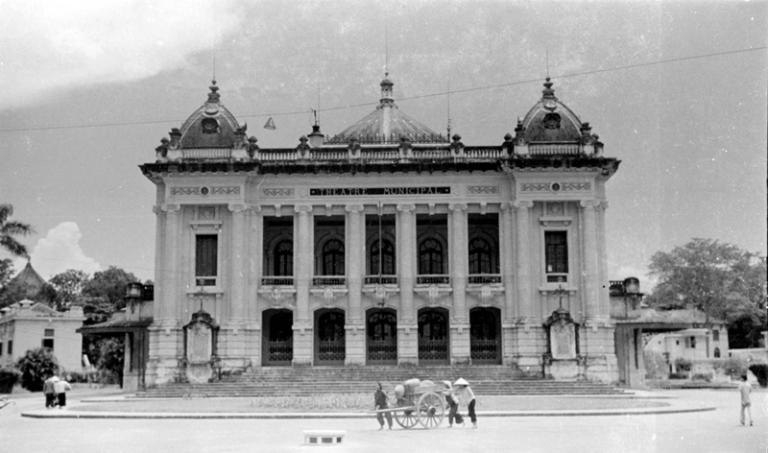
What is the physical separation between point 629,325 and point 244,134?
19.3 meters

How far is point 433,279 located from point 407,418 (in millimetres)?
21067

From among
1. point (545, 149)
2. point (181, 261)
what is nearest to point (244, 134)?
point (181, 261)

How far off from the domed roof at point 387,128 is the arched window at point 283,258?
6.78m

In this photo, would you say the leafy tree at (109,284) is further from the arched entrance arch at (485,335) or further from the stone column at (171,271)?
the arched entrance arch at (485,335)

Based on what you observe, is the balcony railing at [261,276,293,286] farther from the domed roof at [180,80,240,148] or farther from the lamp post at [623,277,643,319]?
the lamp post at [623,277,643,319]

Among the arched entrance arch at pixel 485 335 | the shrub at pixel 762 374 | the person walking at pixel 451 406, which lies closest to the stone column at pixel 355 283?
the arched entrance arch at pixel 485 335

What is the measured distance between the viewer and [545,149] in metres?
41.8

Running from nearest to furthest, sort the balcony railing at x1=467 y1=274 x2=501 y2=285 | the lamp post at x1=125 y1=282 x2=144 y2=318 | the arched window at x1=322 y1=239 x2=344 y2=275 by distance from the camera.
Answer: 1. the balcony railing at x1=467 y1=274 x2=501 y2=285
2. the lamp post at x1=125 y1=282 x2=144 y2=318
3. the arched window at x1=322 y1=239 x2=344 y2=275

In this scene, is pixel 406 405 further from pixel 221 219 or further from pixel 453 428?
pixel 221 219

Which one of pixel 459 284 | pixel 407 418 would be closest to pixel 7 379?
pixel 459 284

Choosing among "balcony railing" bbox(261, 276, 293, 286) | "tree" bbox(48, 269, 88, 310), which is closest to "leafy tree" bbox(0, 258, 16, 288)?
"balcony railing" bbox(261, 276, 293, 286)

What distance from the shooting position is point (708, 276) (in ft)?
220

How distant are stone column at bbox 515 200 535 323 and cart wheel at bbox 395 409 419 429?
1906 centimetres

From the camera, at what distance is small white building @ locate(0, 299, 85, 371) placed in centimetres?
6638
